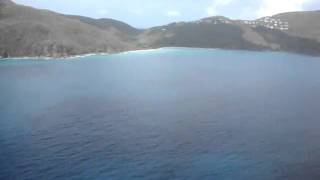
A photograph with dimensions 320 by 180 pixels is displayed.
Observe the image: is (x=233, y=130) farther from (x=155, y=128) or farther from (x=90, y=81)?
(x=90, y=81)

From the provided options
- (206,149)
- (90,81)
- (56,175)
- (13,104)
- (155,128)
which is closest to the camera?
(56,175)

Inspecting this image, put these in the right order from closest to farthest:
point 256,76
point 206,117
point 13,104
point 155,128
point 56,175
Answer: point 56,175 < point 155,128 < point 206,117 < point 13,104 < point 256,76

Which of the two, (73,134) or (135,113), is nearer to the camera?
(73,134)

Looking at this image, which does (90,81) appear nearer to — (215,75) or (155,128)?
(215,75)

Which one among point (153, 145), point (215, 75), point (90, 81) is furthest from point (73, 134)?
point (215, 75)

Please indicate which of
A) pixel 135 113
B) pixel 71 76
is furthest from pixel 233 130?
pixel 71 76

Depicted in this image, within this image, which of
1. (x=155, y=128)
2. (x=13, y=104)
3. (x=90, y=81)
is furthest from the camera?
(x=90, y=81)

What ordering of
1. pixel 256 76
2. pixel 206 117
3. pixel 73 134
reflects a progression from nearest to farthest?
1. pixel 73 134
2. pixel 206 117
3. pixel 256 76
